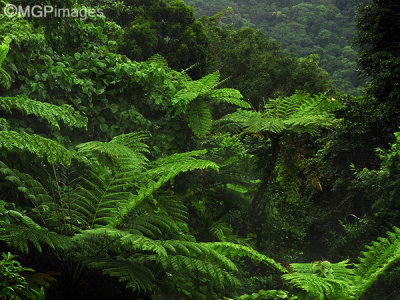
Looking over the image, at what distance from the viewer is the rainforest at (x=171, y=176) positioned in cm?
214

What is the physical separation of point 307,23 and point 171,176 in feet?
103

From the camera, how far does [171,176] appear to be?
2.29 metres

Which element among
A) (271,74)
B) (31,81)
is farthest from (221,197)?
(271,74)

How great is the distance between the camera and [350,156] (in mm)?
8430

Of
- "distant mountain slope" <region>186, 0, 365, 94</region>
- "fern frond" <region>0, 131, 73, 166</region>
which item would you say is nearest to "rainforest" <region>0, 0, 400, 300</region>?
"fern frond" <region>0, 131, 73, 166</region>

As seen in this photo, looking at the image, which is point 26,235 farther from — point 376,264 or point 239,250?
point 376,264

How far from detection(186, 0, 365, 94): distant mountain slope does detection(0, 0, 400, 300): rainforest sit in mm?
16785

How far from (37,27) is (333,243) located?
582 cm

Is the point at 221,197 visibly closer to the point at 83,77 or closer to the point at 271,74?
the point at 83,77

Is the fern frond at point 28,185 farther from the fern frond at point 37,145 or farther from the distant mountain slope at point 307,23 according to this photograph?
the distant mountain slope at point 307,23

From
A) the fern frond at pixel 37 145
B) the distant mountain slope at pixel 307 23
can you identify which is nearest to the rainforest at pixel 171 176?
the fern frond at pixel 37 145

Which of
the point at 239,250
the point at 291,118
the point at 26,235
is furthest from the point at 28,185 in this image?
the point at 291,118

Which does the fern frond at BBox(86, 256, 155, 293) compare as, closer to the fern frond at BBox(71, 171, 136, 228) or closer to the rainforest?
the rainforest

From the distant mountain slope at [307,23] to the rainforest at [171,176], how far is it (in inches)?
661
